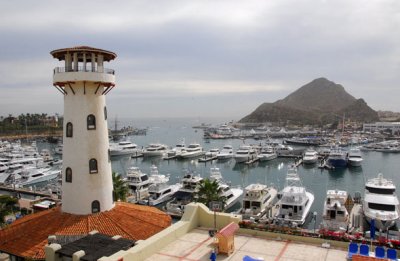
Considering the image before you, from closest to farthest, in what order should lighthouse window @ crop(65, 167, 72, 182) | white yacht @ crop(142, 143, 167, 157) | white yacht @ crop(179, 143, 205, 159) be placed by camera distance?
lighthouse window @ crop(65, 167, 72, 182) → white yacht @ crop(179, 143, 205, 159) → white yacht @ crop(142, 143, 167, 157)

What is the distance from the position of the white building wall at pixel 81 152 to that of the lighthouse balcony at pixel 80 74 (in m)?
0.47

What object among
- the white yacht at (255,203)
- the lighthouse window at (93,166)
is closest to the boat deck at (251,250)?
the lighthouse window at (93,166)

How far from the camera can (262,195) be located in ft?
154

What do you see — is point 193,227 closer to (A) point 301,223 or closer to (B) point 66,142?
(B) point 66,142

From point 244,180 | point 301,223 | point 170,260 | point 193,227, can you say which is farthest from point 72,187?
point 244,180

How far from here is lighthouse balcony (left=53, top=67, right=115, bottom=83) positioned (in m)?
23.2

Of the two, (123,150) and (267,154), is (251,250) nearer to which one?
(267,154)

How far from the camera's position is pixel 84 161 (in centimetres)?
2350

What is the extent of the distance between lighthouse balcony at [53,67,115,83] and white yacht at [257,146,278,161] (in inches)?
3188

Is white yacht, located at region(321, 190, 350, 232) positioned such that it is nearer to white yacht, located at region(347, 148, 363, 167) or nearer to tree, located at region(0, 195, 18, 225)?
tree, located at region(0, 195, 18, 225)

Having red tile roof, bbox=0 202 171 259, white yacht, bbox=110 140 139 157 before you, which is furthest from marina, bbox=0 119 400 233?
red tile roof, bbox=0 202 171 259

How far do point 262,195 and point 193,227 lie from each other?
28.2m

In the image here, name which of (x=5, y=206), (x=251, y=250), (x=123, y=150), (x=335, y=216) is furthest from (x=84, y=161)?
(x=123, y=150)

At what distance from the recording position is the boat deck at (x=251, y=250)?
1642 centimetres
